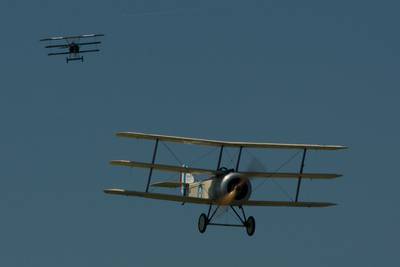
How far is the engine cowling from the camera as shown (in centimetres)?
5862

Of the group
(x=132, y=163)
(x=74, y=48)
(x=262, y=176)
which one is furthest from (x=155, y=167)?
(x=74, y=48)

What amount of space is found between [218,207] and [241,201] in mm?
1312

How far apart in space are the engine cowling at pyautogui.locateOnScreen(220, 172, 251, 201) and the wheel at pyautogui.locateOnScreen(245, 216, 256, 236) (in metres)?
1.34

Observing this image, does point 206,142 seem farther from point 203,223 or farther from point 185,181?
point 185,181

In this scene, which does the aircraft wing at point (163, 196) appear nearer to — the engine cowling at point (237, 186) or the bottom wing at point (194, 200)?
the bottom wing at point (194, 200)

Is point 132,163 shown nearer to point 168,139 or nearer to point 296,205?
point 168,139

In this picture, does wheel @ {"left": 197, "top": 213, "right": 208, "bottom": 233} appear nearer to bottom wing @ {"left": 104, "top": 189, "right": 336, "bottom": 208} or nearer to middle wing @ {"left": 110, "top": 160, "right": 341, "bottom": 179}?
bottom wing @ {"left": 104, "top": 189, "right": 336, "bottom": 208}

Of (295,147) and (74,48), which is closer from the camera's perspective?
(295,147)

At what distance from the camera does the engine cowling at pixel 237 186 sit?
Result: 2308 inches

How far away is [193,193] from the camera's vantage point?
62062 millimetres

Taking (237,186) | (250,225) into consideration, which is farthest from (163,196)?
(250,225)

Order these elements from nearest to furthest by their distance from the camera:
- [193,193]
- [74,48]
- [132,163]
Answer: [132,163] → [193,193] → [74,48]

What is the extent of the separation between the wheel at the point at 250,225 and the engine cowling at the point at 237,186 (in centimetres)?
134

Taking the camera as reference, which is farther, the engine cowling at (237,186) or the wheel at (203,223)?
the wheel at (203,223)
